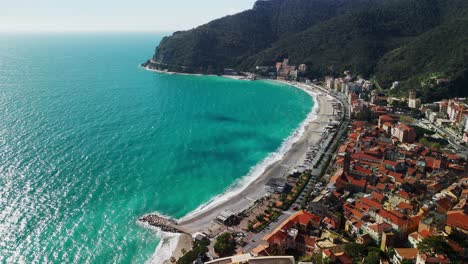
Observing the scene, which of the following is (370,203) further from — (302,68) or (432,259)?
(302,68)

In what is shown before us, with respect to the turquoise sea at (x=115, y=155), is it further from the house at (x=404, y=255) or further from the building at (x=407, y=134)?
the house at (x=404, y=255)

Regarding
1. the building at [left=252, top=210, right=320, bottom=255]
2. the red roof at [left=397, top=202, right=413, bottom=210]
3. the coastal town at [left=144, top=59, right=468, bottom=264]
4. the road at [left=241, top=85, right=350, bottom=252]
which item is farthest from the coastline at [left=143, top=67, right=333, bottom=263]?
the red roof at [left=397, top=202, right=413, bottom=210]

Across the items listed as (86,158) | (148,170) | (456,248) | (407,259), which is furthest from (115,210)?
(456,248)

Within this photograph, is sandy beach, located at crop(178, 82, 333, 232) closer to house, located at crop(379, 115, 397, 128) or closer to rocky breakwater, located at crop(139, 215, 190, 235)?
rocky breakwater, located at crop(139, 215, 190, 235)

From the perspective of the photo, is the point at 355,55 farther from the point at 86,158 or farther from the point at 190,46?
the point at 86,158

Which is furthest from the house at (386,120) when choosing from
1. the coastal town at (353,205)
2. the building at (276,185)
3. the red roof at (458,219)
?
the red roof at (458,219)

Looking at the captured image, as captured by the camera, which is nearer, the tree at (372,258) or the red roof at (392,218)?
the tree at (372,258)

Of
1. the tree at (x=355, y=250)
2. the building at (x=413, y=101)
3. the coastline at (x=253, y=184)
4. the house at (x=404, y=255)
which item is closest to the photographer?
the house at (x=404, y=255)
